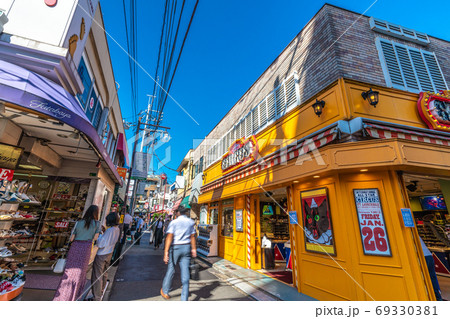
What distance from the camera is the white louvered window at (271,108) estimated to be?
7.59 meters

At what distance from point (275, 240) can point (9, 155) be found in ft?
31.3

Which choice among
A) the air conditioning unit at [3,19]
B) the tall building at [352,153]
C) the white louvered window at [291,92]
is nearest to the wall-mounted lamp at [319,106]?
the tall building at [352,153]

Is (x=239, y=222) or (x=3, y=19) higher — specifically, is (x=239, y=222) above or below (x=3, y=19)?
below

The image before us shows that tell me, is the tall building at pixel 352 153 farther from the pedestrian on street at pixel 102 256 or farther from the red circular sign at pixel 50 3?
the red circular sign at pixel 50 3

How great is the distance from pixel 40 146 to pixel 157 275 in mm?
5081

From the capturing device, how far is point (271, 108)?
25.6 feet

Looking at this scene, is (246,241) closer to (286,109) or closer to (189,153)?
(286,109)

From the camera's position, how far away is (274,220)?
11469 mm

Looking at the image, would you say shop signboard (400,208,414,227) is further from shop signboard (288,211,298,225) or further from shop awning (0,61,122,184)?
shop awning (0,61,122,184)

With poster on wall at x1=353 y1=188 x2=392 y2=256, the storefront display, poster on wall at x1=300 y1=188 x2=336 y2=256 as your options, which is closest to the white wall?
poster on wall at x1=300 y1=188 x2=336 y2=256

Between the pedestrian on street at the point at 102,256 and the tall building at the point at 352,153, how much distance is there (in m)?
4.30

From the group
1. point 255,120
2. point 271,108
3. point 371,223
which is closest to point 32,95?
point 371,223

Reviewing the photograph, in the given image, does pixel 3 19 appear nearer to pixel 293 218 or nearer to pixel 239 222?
pixel 293 218

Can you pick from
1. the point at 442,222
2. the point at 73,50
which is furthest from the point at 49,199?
the point at 442,222
